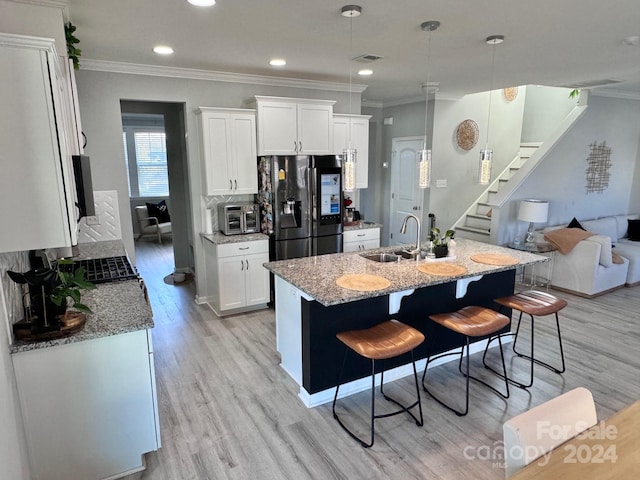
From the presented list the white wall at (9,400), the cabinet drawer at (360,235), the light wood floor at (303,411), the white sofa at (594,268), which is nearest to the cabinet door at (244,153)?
the cabinet drawer at (360,235)

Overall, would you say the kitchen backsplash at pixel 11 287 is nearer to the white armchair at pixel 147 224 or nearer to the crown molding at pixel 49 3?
the crown molding at pixel 49 3

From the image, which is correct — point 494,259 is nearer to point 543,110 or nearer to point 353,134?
point 353,134

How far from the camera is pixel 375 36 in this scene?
121 inches

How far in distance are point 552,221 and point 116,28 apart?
19.8ft

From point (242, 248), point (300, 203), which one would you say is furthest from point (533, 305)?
point (242, 248)

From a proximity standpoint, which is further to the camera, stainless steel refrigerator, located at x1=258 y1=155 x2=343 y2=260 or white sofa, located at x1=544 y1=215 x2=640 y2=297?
white sofa, located at x1=544 y1=215 x2=640 y2=297

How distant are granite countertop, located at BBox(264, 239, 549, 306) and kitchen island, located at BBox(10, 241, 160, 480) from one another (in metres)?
0.95

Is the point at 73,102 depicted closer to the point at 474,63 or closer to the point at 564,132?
the point at 474,63

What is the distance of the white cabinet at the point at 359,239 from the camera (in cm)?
498

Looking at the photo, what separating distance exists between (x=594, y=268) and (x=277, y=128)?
4.23 m

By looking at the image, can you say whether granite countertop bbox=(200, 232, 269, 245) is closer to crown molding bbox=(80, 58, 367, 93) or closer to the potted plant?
crown molding bbox=(80, 58, 367, 93)

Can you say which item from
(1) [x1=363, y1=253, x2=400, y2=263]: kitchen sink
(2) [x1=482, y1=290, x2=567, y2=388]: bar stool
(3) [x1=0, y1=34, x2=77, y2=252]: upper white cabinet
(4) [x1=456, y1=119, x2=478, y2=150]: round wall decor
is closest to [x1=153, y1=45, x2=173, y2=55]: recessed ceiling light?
(3) [x1=0, y1=34, x2=77, y2=252]: upper white cabinet

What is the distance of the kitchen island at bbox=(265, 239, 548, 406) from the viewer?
8.72 ft

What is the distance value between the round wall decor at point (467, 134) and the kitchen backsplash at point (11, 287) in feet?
19.0
